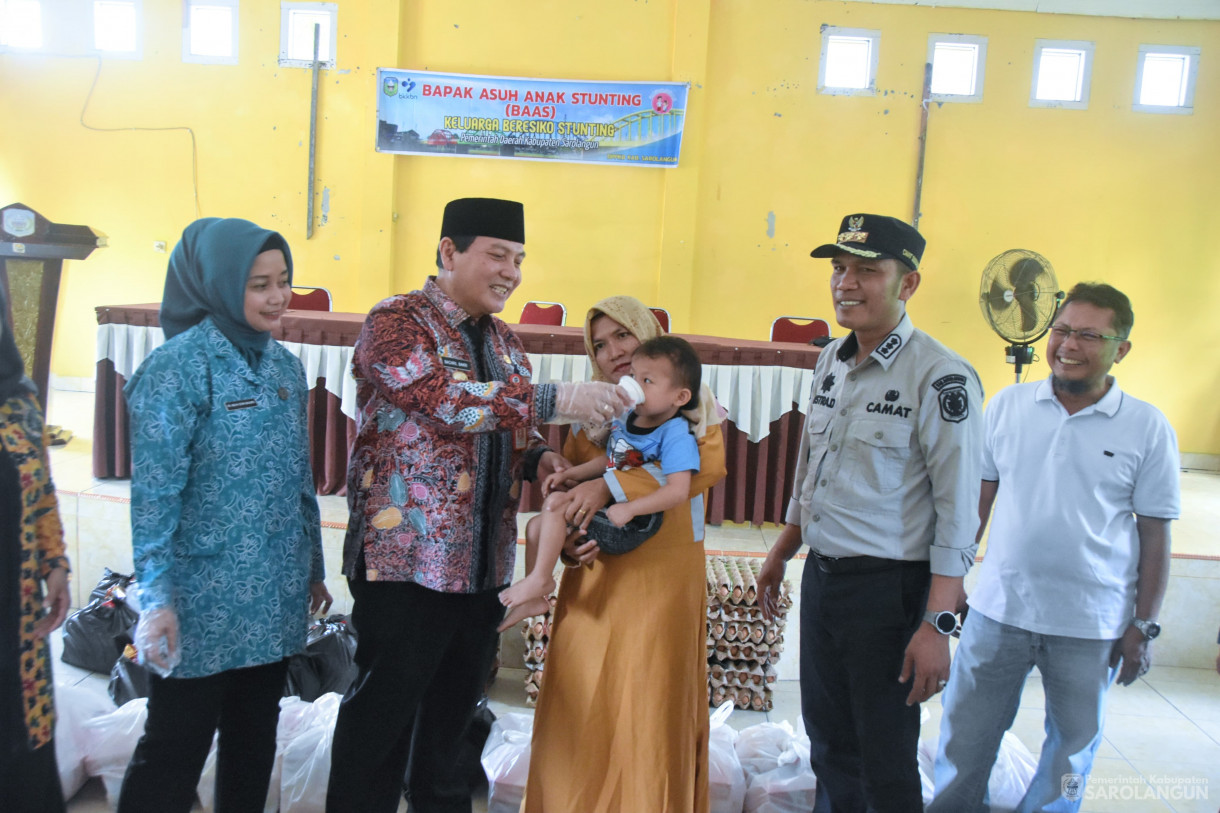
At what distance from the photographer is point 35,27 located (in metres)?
6.78

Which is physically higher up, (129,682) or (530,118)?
(530,118)

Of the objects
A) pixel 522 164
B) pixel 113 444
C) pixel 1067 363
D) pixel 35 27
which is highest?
pixel 35 27

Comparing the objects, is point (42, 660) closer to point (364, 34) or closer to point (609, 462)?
point (609, 462)

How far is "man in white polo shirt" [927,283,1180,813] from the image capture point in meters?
1.89

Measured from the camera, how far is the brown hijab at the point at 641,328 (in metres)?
1.73

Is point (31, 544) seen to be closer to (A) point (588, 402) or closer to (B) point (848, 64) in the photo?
(A) point (588, 402)

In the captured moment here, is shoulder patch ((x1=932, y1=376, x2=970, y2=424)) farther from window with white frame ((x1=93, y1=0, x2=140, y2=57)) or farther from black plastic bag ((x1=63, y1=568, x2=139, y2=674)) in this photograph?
window with white frame ((x1=93, y1=0, x2=140, y2=57))

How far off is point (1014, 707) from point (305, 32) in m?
7.25

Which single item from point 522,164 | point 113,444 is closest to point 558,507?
point 113,444

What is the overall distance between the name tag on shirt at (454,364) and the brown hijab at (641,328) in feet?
0.92

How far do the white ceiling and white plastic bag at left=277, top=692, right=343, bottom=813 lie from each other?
700 cm

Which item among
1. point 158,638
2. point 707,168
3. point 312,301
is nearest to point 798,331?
point 707,168

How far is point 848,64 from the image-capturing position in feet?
22.1

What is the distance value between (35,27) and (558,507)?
26.1ft
